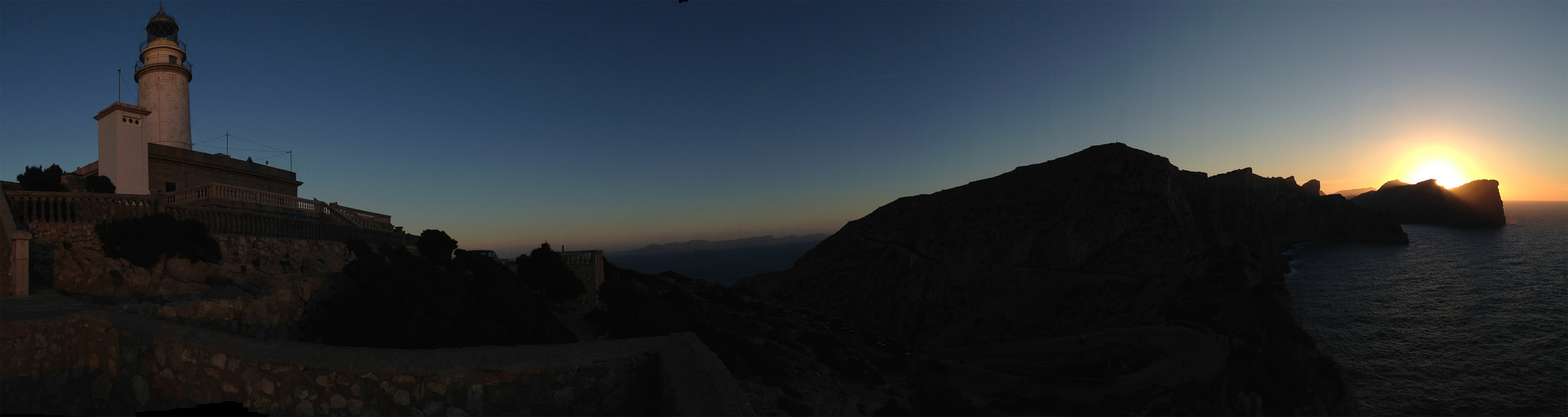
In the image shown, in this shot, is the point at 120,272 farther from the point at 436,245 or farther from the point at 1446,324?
the point at 1446,324

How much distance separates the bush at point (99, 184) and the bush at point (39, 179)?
62 cm

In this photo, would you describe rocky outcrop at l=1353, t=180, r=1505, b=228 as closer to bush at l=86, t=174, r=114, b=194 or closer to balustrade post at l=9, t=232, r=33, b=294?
balustrade post at l=9, t=232, r=33, b=294

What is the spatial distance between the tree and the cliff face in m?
27.0

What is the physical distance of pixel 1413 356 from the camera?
42.8m

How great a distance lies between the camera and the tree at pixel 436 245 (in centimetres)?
1892

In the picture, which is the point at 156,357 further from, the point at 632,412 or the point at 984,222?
the point at 984,222

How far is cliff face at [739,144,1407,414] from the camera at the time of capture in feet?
97.8

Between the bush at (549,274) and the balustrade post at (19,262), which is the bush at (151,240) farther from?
the bush at (549,274)

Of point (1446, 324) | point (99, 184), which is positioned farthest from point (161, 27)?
point (1446, 324)

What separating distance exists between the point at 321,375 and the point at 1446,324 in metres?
78.1

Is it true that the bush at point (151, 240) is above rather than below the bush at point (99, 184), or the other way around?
below

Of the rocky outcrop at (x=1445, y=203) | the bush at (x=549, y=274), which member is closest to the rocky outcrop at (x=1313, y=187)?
the rocky outcrop at (x=1445, y=203)

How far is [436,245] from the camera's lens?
1906cm

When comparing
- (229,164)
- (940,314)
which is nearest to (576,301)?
(229,164)
